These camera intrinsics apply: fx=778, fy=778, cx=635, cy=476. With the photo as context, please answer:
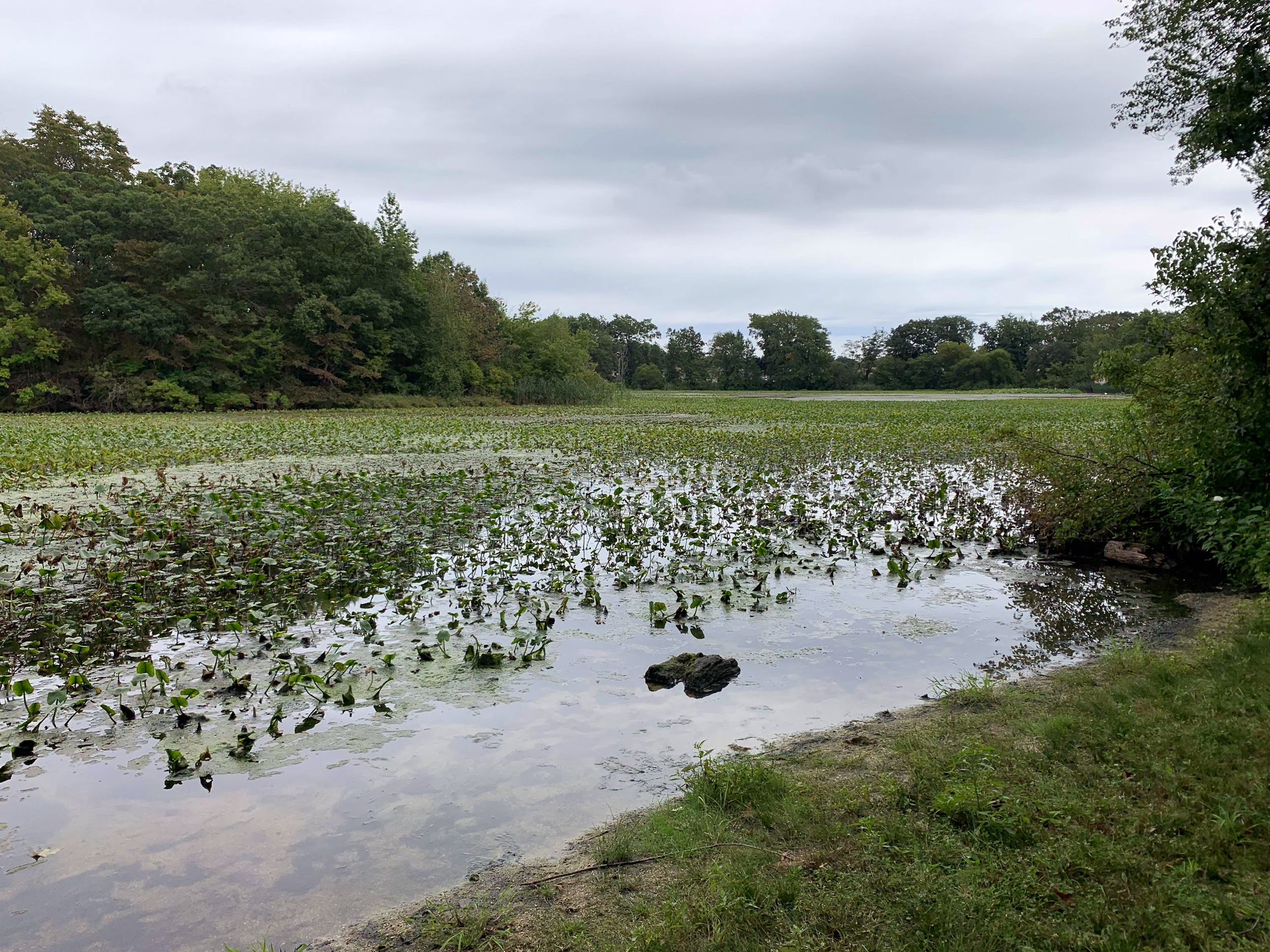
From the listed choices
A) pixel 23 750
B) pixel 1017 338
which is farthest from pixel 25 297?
pixel 1017 338

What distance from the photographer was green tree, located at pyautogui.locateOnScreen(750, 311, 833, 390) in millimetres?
102000

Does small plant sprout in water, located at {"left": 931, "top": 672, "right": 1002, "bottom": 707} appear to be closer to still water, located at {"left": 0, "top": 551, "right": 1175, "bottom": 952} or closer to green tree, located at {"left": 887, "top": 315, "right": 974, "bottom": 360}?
still water, located at {"left": 0, "top": 551, "right": 1175, "bottom": 952}

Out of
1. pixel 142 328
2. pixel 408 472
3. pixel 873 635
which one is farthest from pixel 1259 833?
pixel 142 328

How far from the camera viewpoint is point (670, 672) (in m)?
Answer: 5.44

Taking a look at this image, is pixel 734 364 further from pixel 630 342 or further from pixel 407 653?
pixel 407 653

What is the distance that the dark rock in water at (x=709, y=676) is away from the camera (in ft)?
17.3

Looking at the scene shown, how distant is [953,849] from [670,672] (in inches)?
101

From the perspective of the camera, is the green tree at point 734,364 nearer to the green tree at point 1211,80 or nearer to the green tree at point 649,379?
the green tree at point 649,379

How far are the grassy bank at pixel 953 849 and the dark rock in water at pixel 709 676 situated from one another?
99 cm

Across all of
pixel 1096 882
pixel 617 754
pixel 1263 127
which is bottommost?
pixel 617 754

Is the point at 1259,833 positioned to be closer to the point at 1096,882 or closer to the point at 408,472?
the point at 1096,882

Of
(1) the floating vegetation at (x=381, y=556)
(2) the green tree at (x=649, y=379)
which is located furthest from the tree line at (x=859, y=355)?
(1) the floating vegetation at (x=381, y=556)

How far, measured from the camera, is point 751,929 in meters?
2.73

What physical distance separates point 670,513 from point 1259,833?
788 cm
